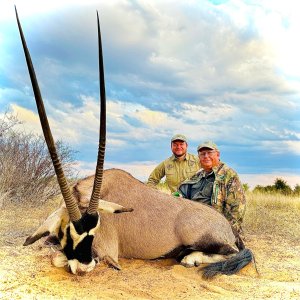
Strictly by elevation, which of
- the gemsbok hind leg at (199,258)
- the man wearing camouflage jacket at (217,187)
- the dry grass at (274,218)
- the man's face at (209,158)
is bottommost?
the gemsbok hind leg at (199,258)

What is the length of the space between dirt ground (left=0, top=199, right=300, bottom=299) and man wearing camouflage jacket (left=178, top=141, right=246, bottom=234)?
103 cm

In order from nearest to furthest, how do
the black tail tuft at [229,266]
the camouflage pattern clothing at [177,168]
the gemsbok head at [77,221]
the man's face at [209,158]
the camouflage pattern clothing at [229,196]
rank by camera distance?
the gemsbok head at [77,221]
the black tail tuft at [229,266]
the camouflage pattern clothing at [229,196]
the man's face at [209,158]
the camouflage pattern clothing at [177,168]

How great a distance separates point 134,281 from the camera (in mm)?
5902

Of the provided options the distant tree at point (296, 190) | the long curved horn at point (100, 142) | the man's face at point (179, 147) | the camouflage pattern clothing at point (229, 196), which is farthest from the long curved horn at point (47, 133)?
the distant tree at point (296, 190)

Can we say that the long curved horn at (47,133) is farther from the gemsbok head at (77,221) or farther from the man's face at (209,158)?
the man's face at (209,158)

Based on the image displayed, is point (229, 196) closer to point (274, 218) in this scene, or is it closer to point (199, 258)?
point (199, 258)

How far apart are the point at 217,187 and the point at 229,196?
258 mm

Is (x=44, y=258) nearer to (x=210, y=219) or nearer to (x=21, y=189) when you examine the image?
(x=210, y=219)

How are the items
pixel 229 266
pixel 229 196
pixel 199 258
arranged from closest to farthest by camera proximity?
pixel 229 266
pixel 199 258
pixel 229 196

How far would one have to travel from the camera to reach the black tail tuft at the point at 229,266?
20.8 feet

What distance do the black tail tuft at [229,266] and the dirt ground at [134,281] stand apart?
0.30 ft

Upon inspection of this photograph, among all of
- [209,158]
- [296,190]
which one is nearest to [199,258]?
[209,158]

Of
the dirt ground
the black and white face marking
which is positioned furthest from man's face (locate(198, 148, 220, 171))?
the black and white face marking

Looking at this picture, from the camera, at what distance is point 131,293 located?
5.48m
